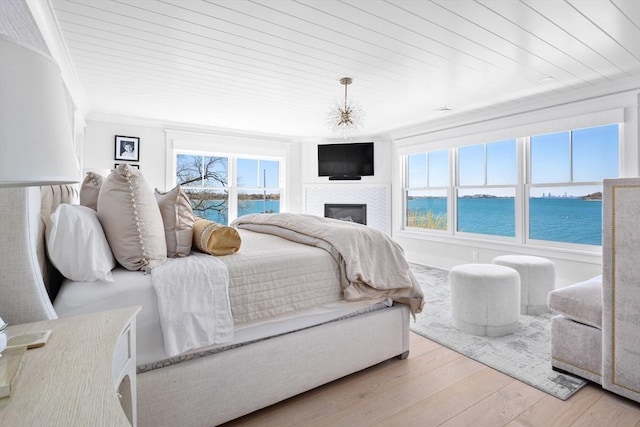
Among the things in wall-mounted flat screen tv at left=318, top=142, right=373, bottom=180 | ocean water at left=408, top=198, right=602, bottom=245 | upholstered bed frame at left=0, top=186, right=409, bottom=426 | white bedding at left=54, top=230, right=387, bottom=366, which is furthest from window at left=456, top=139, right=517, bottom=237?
white bedding at left=54, top=230, right=387, bottom=366

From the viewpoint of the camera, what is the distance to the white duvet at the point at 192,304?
4.58 ft

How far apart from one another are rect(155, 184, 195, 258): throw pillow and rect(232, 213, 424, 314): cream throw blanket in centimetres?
73

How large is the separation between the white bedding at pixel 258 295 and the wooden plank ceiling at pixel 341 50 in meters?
1.58

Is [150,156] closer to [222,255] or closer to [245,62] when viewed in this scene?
[245,62]

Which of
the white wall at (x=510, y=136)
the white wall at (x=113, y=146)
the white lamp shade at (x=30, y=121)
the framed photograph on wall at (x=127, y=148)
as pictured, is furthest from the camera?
the framed photograph on wall at (x=127, y=148)

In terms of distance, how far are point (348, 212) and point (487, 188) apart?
7.93 ft

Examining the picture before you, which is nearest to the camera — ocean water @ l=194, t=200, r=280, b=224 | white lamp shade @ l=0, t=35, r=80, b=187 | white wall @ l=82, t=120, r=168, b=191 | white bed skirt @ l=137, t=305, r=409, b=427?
white lamp shade @ l=0, t=35, r=80, b=187

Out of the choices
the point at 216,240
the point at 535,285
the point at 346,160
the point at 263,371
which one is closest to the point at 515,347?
the point at 535,285

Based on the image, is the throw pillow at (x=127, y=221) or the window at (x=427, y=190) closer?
the throw pillow at (x=127, y=221)

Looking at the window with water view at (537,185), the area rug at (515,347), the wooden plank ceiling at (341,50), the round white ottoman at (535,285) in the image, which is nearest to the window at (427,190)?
the window with water view at (537,185)

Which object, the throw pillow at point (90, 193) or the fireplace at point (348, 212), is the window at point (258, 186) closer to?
the fireplace at point (348, 212)

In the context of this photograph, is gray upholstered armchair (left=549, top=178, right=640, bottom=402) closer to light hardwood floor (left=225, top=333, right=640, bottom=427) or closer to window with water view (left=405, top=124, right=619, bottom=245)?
light hardwood floor (left=225, top=333, right=640, bottom=427)

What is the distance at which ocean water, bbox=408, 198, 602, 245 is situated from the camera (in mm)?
3785

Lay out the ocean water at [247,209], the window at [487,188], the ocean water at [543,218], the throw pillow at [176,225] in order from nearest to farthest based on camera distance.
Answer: the throw pillow at [176,225] < the ocean water at [543,218] < the window at [487,188] < the ocean water at [247,209]
